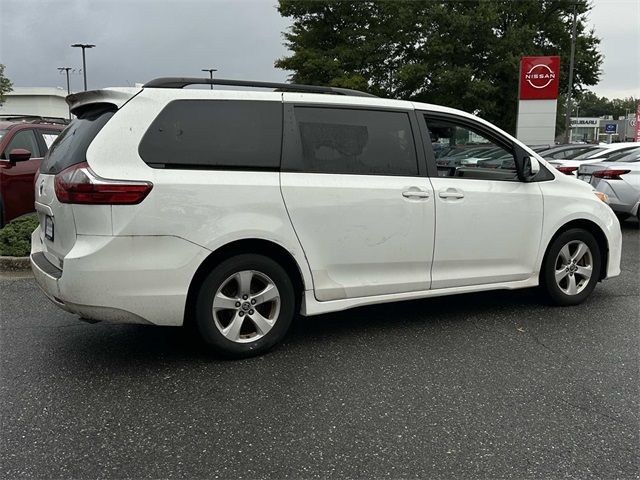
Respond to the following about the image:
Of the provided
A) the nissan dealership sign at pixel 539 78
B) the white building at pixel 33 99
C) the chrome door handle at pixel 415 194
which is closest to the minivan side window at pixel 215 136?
the chrome door handle at pixel 415 194

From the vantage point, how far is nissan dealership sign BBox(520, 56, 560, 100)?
23.5 m

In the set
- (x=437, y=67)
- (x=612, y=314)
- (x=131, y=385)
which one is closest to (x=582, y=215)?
(x=612, y=314)

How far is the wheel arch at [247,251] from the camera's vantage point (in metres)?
3.61

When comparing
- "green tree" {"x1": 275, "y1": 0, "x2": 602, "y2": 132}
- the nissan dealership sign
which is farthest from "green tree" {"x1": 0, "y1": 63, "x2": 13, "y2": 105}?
the nissan dealership sign

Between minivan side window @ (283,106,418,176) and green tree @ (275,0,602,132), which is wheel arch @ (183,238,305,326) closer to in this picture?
minivan side window @ (283,106,418,176)

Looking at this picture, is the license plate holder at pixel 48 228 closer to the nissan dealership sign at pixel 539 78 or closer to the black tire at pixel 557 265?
the black tire at pixel 557 265

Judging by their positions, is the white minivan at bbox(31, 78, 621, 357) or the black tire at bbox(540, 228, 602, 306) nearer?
the white minivan at bbox(31, 78, 621, 357)

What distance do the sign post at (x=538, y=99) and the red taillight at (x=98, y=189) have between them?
76.6 feet

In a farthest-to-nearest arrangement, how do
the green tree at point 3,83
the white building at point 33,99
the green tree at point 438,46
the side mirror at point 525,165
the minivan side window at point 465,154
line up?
the white building at point 33,99, the green tree at point 3,83, the green tree at point 438,46, the side mirror at point 525,165, the minivan side window at point 465,154


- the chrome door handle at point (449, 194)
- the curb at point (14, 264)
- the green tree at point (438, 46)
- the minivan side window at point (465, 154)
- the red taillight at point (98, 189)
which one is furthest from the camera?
the green tree at point (438, 46)

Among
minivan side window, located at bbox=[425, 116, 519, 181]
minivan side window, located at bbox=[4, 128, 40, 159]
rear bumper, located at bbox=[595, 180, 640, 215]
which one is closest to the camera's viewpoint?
minivan side window, located at bbox=[425, 116, 519, 181]

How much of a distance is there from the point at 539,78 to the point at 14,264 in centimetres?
2286

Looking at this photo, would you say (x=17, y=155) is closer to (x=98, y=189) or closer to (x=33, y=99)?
(x=98, y=189)

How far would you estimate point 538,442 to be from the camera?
2.79 metres
